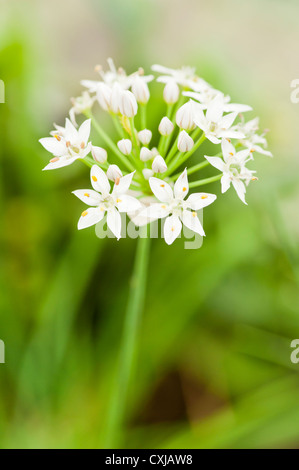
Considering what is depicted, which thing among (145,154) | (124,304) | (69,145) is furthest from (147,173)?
(124,304)

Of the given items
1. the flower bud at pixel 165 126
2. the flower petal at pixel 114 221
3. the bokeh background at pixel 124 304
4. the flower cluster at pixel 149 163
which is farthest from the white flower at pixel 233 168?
the bokeh background at pixel 124 304

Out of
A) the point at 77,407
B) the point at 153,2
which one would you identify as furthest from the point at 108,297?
the point at 153,2

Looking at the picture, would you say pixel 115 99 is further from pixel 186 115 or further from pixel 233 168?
pixel 233 168

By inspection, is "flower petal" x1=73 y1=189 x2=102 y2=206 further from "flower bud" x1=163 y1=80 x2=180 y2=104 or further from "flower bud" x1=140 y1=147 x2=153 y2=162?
"flower bud" x1=163 y1=80 x2=180 y2=104

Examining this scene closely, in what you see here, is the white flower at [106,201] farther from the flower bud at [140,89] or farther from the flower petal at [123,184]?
the flower bud at [140,89]

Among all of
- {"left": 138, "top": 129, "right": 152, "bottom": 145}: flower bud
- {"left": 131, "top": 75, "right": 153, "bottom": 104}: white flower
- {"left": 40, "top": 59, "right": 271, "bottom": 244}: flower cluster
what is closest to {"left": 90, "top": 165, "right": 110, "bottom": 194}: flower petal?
{"left": 40, "top": 59, "right": 271, "bottom": 244}: flower cluster
